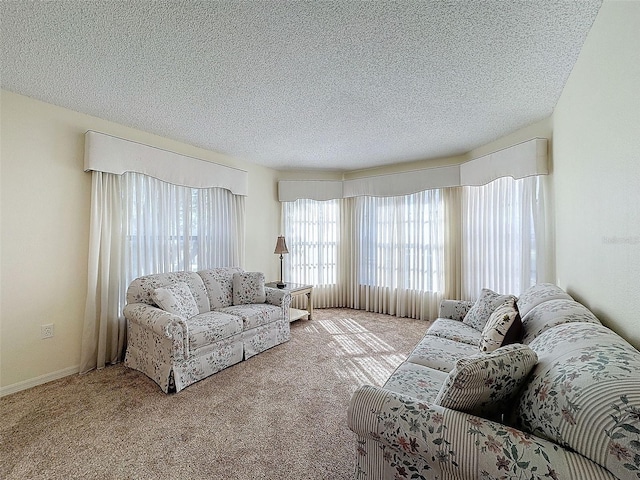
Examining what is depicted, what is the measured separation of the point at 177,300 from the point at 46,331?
1.11 metres

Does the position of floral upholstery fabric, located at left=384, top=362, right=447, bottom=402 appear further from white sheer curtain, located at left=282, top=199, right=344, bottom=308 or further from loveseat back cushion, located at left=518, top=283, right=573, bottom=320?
white sheer curtain, located at left=282, top=199, right=344, bottom=308

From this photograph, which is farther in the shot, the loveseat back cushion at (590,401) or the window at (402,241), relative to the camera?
the window at (402,241)

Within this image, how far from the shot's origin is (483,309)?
2.49 m

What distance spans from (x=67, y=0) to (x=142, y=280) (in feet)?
7.26

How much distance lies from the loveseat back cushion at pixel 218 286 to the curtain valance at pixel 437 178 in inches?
74.5

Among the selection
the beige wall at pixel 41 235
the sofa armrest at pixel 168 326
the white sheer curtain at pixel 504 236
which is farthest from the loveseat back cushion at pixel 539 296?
the beige wall at pixel 41 235

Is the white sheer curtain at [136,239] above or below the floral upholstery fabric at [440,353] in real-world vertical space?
above

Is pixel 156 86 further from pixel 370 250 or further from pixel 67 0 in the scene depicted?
pixel 370 250

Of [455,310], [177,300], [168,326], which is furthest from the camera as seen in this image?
[455,310]

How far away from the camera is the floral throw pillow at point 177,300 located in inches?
103

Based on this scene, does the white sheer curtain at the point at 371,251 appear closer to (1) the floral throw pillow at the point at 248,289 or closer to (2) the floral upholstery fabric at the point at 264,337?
(1) the floral throw pillow at the point at 248,289

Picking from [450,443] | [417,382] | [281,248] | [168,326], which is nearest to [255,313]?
[168,326]

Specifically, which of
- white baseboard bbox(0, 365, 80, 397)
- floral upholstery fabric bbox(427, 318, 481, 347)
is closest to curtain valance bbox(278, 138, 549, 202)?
floral upholstery fabric bbox(427, 318, 481, 347)

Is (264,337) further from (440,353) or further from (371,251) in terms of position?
(371,251)
